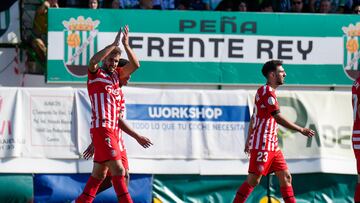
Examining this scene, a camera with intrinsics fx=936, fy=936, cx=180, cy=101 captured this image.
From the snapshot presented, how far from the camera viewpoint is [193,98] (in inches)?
523

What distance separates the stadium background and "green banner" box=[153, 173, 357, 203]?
0.01 meters

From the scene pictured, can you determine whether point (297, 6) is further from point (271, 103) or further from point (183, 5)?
point (271, 103)

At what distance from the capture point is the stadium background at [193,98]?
506 inches

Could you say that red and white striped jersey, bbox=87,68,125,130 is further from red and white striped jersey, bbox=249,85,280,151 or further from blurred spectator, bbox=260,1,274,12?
blurred spectator, bbox=260,1,274,12

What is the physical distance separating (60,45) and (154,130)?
3.07 metres

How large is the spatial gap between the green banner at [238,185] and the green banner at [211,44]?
2.76 meters

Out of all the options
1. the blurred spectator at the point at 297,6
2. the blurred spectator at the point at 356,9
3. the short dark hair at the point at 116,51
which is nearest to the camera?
the short dark hair at the point at 116,51

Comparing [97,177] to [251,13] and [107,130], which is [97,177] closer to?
[107,130]

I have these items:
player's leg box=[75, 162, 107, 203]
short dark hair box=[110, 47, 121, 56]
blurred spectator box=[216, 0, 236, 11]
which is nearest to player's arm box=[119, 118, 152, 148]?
player's leg box=[75, 162, 107, 203]

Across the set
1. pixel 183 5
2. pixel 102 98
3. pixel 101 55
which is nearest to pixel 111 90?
pixel 102 98

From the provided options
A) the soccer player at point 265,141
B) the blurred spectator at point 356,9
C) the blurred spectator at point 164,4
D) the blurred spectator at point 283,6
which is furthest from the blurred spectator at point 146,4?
the soccer player at point 265,141

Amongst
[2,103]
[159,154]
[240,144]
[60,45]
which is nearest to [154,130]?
[159,154]

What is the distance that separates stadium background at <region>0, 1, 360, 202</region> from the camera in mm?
12844

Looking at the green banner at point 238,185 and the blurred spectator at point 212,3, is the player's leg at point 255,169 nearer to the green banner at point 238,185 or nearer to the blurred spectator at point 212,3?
the green banner at point 238,185
